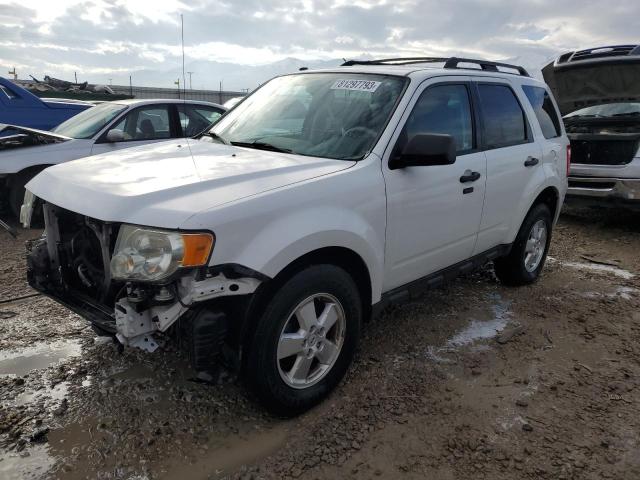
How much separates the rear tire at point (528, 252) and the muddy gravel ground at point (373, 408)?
60cm

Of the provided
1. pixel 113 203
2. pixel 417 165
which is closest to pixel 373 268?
pixel 417 165

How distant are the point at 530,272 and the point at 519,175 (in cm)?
112

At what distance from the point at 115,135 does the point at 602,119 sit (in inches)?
270

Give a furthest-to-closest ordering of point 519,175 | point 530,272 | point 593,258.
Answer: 1. point 593,258
2. point 530,272
3. point 519,175

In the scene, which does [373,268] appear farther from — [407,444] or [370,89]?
[370,89]

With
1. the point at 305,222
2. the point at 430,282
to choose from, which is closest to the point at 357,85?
the point at 305,222

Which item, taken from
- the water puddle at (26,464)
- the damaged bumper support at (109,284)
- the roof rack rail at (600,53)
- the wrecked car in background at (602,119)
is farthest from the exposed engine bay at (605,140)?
the water puddle at (26,464)

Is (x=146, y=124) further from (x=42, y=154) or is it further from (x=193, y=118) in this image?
(x=42, y=154)

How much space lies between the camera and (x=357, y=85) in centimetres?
335

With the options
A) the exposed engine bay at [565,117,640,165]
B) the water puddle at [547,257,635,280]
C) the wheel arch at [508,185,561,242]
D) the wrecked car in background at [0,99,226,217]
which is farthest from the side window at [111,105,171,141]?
the exposed engine bay at [565,117,640,165]

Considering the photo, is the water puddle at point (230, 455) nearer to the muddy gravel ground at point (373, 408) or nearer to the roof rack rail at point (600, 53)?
the muddy gravel ground at point (373, 408)

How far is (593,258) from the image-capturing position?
5.82 meters

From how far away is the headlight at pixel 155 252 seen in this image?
2162 mm

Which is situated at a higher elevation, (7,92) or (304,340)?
(7,92)
